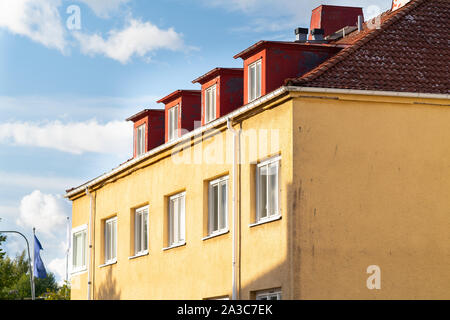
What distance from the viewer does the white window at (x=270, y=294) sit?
24344 mm

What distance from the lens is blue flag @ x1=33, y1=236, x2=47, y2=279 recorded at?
61.6 m

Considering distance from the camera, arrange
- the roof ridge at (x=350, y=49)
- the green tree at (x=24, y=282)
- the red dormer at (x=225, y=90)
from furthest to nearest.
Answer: the green tree at (x=24, y=282)
the red dormer at (x=225, y=90)
the roof ridge at (x=350, y=49)

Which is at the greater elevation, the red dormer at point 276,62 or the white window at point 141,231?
the red dormer at point 276,62

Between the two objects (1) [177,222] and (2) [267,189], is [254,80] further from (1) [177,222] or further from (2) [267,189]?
(1) [177,222]

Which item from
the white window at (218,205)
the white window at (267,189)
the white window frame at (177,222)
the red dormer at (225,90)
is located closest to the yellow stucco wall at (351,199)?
the white window at (267,189)

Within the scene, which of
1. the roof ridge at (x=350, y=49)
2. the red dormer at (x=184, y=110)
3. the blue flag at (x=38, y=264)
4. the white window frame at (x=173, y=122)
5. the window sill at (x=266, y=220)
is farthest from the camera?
the blue flag at (x=38, y=264)

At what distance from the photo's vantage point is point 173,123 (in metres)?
32.9

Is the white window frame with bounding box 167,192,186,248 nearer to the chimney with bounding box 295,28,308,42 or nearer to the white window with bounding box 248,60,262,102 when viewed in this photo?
the white window with bounding box 248,60,262,102

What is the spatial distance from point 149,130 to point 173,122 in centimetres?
244

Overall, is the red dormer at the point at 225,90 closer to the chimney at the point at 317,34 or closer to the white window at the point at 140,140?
the chimney at the point at 317,34

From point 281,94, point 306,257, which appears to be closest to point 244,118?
point 281,94

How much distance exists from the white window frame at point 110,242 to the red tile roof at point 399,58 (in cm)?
1271
